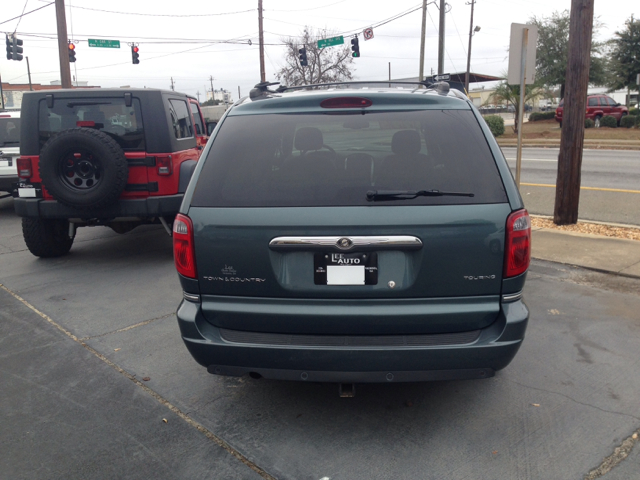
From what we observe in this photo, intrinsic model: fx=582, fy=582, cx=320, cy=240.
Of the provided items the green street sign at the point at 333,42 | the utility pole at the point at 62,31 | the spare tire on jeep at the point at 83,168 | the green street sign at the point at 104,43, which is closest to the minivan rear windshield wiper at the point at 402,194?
the spare tire on jeep at the point at 83,168

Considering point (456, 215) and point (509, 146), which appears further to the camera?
point (509, 146)

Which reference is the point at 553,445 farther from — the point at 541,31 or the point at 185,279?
the point at 541,31

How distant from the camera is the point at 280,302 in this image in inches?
115

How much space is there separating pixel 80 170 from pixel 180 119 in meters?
1.63

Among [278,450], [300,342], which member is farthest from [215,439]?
[300,342]

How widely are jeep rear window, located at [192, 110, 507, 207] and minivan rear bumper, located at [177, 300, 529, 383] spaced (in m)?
0.67

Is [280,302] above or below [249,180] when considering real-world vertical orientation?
below

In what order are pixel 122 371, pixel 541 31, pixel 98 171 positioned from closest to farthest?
pixel 122 371 < pixel 98 171 < pixel 541 31

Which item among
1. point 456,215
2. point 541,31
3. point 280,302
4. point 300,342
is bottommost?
point 300,342

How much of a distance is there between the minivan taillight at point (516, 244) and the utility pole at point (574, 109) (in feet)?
19.0

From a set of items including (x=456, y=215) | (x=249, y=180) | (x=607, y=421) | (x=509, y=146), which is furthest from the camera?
(x=509, y=146)

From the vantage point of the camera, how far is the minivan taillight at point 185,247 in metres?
2.99

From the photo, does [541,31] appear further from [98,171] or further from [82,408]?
[82,408]

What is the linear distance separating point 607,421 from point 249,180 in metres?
2.38
